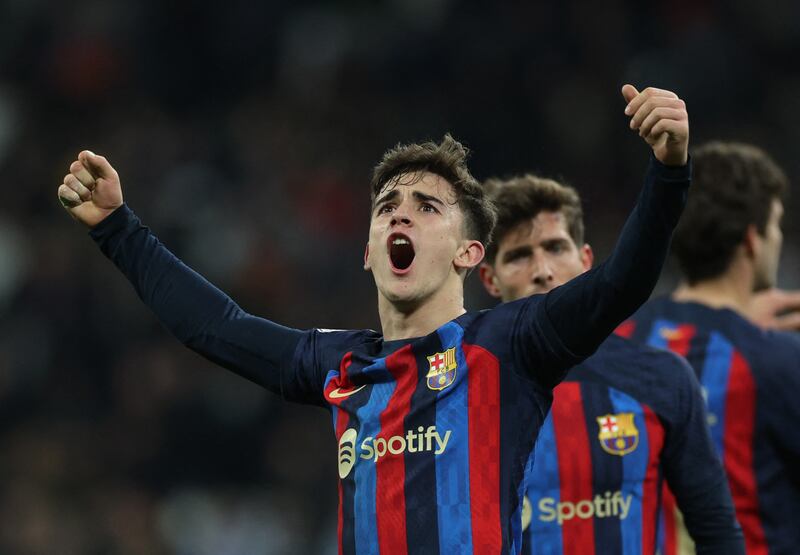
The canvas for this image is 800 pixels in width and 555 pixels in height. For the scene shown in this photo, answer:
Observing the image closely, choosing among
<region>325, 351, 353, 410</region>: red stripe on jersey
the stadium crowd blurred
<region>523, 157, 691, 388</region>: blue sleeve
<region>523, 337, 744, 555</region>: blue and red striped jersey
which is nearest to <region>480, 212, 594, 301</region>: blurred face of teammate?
<region>523, 337, 744, 555</region>: blue and red striped jersey

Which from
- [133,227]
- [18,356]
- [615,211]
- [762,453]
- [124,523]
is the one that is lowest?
[762,453]

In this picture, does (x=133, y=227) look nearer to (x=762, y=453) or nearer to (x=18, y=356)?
(x=762, y=453)

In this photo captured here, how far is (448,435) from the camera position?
3.20 m

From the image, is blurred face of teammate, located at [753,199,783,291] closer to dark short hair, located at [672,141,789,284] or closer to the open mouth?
dark short hair, located at [672,141,789,284]

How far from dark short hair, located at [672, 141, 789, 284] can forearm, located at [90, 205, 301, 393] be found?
5.64 feet

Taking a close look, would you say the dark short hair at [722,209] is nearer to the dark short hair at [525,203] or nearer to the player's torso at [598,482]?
the dark short hair at [525,203]

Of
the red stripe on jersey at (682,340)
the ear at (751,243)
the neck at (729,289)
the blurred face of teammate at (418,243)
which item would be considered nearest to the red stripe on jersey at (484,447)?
the blurred face of teammate at (418,243)

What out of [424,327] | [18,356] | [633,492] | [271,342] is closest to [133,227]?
[271,342]

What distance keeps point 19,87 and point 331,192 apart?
3031mm

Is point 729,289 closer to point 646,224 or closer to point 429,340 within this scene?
point 429,340

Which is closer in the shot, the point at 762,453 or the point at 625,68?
the point at 762,453

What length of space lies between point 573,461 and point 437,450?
82 centimetres

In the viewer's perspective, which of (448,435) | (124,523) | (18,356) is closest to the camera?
(448,435)

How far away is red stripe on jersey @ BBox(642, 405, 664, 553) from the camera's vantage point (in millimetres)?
3859
